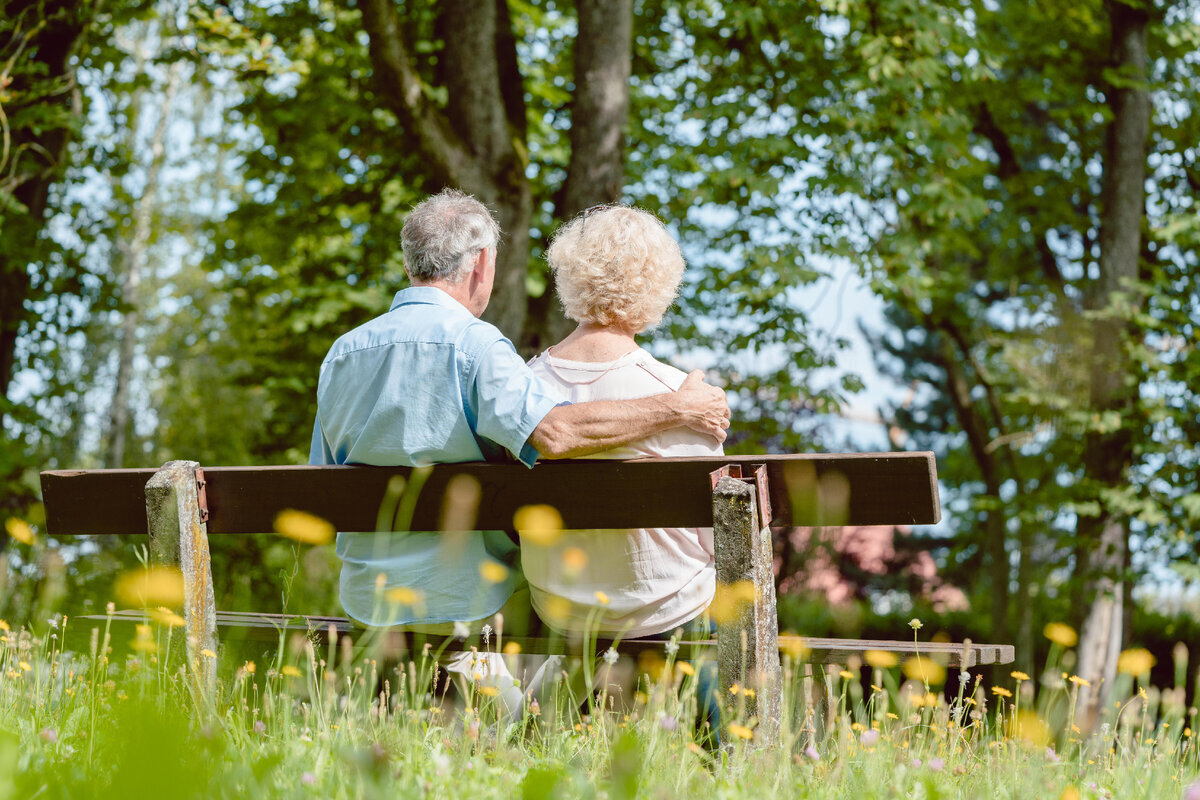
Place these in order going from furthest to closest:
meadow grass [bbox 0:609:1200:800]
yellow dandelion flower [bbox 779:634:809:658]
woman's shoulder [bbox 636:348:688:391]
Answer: woman's shoulder [bbox 636:348:688:391], yellow dandelion flower [bbox 779:634:809:658], meadow grass [bbox 0:609:1200:800]

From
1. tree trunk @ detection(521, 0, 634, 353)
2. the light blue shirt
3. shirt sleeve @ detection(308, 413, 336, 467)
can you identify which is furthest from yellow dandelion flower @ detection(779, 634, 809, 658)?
tree trunk @ detection(521, 0, 634, 353)

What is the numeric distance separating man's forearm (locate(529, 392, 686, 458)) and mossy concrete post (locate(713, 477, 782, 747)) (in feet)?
1.06

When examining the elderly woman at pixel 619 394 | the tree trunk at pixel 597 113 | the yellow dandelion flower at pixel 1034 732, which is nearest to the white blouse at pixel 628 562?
the elderly woman at pixel 619 394

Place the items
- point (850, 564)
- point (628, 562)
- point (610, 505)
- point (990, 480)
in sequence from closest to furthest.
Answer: point (610, 505), point (628, 562), point (990, 480), point (850, 564)

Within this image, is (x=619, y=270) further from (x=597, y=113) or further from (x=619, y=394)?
(x=597, y=113)

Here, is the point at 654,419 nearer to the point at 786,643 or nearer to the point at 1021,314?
the point at 786,643

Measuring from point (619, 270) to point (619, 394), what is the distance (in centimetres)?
38

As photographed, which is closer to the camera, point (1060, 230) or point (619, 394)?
point (619, 394)

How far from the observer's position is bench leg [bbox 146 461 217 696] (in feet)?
9.17

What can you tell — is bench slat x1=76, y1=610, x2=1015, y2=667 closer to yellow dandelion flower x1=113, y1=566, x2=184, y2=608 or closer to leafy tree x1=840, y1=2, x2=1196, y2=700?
yellow dandelion flower x1=113, y1=566, x2=184, y2=608

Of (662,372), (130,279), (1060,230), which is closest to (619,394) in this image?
→ (662,372)

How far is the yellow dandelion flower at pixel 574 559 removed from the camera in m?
2.67

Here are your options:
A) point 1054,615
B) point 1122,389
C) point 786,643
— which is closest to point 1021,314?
point 1054,615

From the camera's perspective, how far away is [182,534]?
9.17 ft
